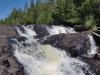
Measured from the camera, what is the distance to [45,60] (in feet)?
62.9

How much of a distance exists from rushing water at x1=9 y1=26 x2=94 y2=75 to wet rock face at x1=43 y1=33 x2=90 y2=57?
0.45m

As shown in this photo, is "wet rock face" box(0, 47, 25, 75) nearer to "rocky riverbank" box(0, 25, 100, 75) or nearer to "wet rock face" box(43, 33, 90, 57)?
"rocky riverbank" box(0, 25, 100, 75)

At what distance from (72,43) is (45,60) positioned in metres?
2.47

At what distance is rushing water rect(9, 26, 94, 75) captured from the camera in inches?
704

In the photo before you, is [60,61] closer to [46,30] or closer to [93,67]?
[93,67]

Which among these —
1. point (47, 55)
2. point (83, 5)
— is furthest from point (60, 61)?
point (83, 5)

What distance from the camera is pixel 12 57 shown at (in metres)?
18.2

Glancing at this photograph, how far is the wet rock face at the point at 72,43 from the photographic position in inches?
800

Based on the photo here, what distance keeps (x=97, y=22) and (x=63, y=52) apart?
530 inches

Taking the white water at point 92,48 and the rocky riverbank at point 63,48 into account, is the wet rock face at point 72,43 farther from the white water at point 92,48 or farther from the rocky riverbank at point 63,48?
the white water at point 92,48

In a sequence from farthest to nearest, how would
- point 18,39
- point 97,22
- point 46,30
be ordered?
1. point 97,22
2. point 46,30
3. point 18,39

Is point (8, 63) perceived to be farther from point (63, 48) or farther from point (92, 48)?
point (92, 48)

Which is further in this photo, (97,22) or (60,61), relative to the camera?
(97,22)

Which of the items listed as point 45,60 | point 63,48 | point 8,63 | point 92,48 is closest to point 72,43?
point 63,48
